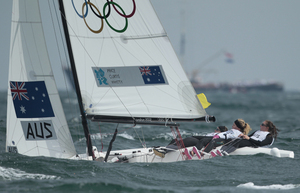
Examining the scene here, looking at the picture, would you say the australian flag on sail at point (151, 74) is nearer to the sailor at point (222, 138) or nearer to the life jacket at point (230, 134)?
the sailor at point (222, 138)

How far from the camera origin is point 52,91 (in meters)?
6.80

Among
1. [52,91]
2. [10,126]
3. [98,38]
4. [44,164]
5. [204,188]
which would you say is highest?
[98,38]

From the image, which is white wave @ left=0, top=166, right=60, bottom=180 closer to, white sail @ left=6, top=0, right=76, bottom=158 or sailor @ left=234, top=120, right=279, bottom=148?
white sail @ left=6, top=0, right=76, bottom=158

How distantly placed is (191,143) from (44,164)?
9.56ft

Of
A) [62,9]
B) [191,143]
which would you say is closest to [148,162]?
[191,143]

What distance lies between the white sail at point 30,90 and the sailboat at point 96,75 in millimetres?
17

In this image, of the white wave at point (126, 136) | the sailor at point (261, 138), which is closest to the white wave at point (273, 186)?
the sailor at point (261, 138)

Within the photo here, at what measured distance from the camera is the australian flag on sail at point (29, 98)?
22.0 ft

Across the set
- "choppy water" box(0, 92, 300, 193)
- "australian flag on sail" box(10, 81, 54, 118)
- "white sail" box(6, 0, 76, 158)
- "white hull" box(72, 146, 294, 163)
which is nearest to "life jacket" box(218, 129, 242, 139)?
"white hull" box(72, 146, 294, 163)

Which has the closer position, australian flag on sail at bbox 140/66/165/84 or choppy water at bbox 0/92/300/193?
choppy water at bbox 0/92/300/193

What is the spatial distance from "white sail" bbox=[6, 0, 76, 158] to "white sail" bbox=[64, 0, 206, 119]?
0.60 m

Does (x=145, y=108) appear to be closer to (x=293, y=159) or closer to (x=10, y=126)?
(x=10, y=126)

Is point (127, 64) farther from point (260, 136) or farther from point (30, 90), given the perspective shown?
point (260, 136)

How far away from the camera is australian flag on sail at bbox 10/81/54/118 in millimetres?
6719
